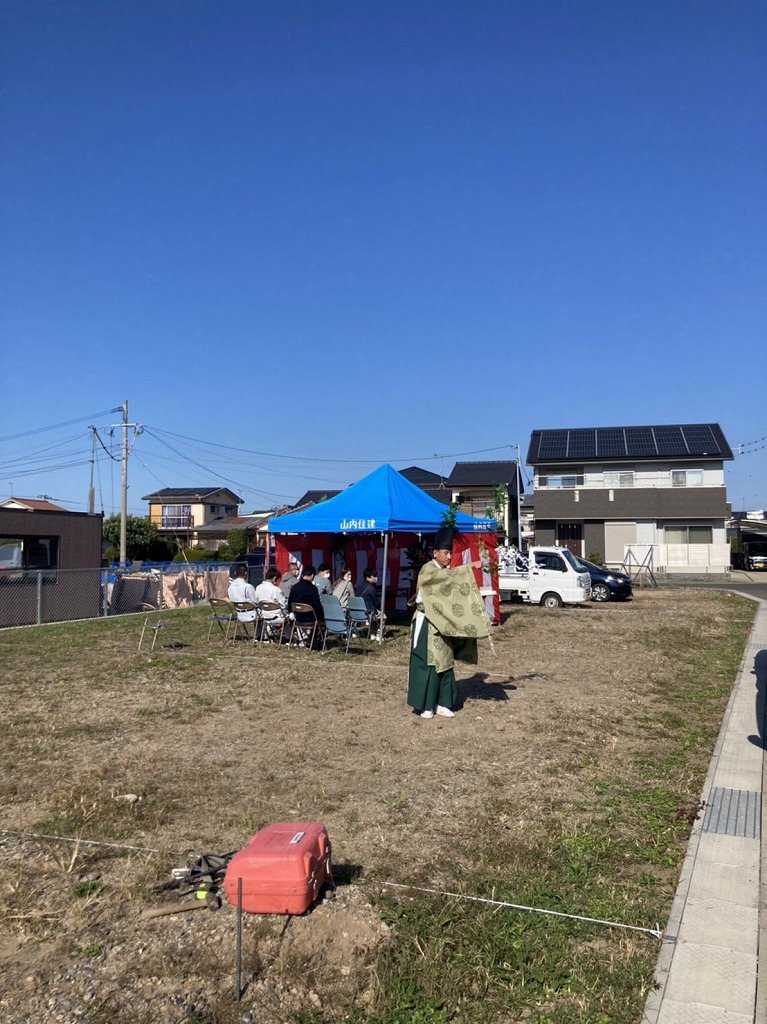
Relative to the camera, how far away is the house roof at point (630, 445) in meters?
40.3

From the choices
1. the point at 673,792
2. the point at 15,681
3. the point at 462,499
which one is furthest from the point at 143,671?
the point at 462,499

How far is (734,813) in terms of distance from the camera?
186 inches

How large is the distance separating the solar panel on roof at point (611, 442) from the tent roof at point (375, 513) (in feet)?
95.5

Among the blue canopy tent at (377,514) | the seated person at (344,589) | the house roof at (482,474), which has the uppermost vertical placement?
the house roof at (482,474)

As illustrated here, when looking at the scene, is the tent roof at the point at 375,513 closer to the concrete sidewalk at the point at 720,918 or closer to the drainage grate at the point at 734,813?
the concrete sidewalk at the point at 720,918

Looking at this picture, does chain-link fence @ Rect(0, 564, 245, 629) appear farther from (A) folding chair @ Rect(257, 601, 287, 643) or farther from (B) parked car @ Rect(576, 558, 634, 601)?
(B) parked car @ Rect(576, 558, 634, 601)

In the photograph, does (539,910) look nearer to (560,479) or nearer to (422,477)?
(560,479)

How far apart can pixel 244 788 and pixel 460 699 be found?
3.33m

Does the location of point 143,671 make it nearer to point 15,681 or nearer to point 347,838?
point 15,681

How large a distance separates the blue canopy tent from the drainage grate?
735 centimetres

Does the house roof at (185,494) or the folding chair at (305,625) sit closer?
the folding chair at (305,625)

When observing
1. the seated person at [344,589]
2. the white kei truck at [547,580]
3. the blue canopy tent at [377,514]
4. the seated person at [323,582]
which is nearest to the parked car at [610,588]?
the white kei truck at [547,580]

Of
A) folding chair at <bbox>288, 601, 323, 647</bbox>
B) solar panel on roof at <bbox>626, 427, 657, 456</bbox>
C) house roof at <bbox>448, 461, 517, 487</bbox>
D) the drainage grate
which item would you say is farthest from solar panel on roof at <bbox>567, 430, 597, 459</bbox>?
the drainage grate

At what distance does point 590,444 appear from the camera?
42.8 m
